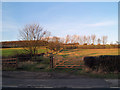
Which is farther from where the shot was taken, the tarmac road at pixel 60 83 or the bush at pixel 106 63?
the bush at pixel 106 63

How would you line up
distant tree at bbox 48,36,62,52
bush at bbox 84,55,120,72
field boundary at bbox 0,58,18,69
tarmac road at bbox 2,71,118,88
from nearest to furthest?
tarmac road at bbox 2,71,118,88 → bush at bbox 84,55,120,72 → field boundary at bbox 0,58,18,69 → distant tree at bbox 48,36,62,52

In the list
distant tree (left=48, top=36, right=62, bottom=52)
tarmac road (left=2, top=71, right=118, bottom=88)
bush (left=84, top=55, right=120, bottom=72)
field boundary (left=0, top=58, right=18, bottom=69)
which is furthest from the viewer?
distant tree (left=48, top=36, right=62, bottom=52)

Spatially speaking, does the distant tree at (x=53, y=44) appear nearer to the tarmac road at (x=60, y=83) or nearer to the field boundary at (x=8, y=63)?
the field boundary at (x=8, y=63)

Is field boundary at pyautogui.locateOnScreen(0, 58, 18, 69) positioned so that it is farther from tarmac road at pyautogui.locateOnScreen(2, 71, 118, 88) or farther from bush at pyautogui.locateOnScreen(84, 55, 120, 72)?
bush at pyautogui.locateOnScreen(84, 55, 120, 72)

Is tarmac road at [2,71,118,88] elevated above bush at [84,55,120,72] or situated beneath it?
situated beneath

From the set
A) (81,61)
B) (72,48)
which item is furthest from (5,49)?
(72,48)

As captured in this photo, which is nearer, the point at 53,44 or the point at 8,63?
the point at 8,63

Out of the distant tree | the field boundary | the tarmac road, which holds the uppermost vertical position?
the distant tree

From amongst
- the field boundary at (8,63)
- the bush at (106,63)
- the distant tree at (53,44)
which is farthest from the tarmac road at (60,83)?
the distant tree at (53,44)

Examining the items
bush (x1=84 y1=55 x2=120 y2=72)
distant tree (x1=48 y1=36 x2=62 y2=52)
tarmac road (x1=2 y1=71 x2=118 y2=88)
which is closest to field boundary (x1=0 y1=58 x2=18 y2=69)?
tarmac road (x1=2 y1=71 x2=118 y2=88)

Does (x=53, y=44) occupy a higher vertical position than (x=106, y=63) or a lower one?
higher

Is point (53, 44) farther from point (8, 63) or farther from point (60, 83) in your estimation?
point (60, 83)

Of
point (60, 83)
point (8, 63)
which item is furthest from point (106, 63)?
point (8, 63)

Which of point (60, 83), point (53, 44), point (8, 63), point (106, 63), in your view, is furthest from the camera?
point (53, 44)
